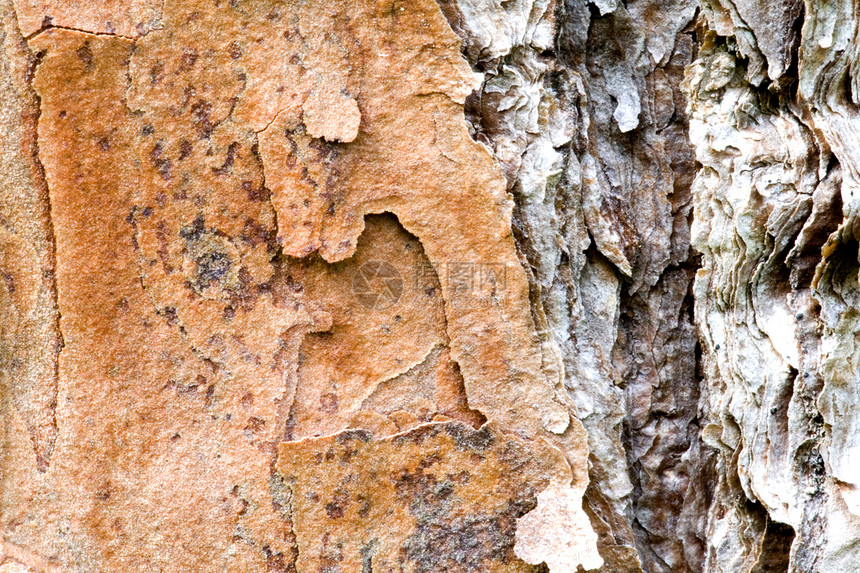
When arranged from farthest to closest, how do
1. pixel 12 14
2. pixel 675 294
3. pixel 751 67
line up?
pixel 675 294 → pixel 751 67 → pixel 12 14

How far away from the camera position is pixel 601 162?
1.17 m

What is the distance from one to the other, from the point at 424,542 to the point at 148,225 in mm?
615

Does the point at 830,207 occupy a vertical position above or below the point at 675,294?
above

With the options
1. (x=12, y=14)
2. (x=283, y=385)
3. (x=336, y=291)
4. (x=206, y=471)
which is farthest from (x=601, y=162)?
(x=12, y=14)

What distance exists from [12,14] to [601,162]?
3.04ft

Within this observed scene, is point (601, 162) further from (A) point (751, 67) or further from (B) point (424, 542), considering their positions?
(B) point (424, 542)

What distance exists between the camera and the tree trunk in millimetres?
982

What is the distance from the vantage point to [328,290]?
101 cm

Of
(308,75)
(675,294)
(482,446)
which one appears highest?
(308,75)

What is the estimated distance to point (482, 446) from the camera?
1.01m

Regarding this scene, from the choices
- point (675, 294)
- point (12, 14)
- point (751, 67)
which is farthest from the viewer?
point (675, 294)

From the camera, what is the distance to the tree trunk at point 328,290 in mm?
982

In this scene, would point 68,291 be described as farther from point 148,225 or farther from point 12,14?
point 12,14

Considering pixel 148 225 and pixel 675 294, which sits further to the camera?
pixel 675 294
